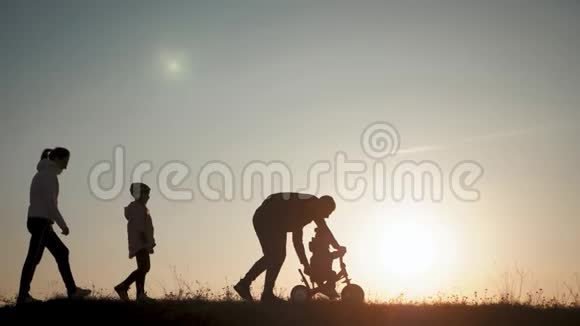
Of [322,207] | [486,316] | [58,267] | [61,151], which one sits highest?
[61,151]

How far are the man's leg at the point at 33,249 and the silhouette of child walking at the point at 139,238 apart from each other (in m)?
2.07

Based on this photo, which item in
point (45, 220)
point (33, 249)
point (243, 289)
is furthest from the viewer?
point (243, 289)

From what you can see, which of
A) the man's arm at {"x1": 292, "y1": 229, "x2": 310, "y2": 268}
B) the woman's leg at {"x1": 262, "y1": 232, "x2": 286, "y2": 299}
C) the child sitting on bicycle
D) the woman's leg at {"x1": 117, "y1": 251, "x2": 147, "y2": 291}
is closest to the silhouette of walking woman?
the woman's leg at {"x1": 117, "y1": 251, "x2": 147, "y2": 291}

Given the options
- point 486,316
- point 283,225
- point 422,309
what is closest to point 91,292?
point 283,225

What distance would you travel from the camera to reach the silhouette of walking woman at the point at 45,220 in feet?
46.0

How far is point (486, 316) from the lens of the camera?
1433 cm

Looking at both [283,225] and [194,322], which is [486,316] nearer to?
[283,225]

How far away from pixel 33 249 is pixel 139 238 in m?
2.39

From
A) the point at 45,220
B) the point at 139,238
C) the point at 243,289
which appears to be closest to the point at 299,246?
the point at 243,289

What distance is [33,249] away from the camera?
13938 mm

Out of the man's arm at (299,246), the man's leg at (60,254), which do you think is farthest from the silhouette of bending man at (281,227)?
the man's leg at (60,254)

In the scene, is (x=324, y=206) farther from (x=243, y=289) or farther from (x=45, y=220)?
(x=45, y=220)

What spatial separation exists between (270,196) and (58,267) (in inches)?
167

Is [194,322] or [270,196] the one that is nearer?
[194,322]
